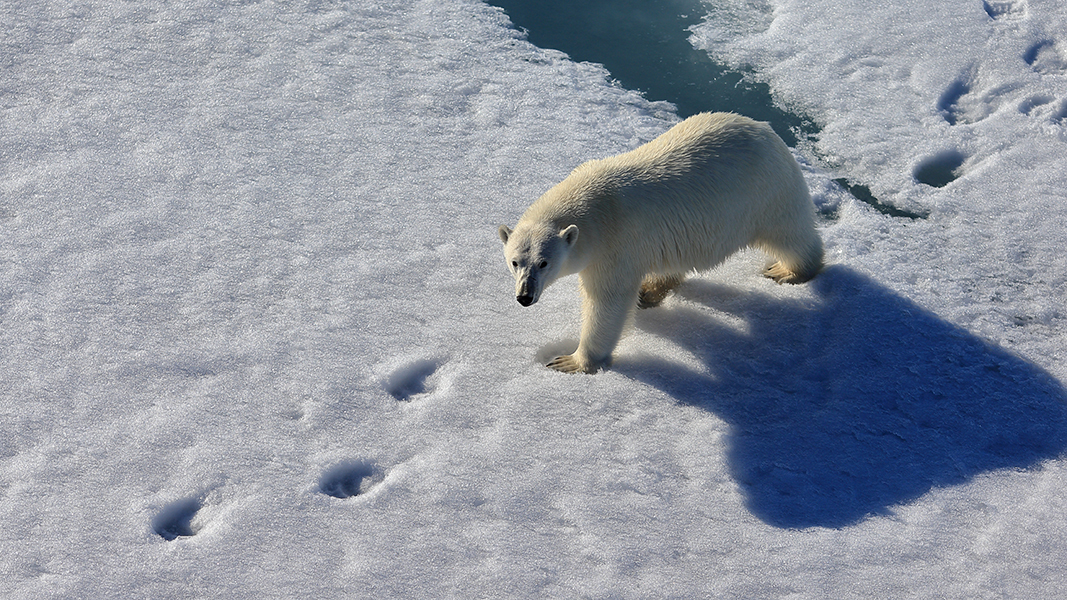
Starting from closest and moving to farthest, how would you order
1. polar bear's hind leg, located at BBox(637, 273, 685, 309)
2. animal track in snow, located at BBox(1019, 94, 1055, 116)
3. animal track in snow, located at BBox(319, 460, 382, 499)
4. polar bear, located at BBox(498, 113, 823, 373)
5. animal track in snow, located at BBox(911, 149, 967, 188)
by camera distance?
animal track in snow, located at BBox(319, 460, 382, 499) → polar bear, located at BBox(498, 113, 823, 373) → polar bear's hind leg, located at BBox(637, 273, 685, 309) → animal track in snow, located at BBox(911, 149, 967, 188) → animal track in snow, located at BBox(1019, 94, 1055, 116)

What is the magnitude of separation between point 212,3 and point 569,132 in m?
3.50

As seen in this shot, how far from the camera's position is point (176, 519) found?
396cm

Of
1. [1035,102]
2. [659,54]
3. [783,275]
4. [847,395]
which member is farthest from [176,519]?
[1035,102]

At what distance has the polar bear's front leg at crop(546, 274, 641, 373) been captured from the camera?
4.59 metres

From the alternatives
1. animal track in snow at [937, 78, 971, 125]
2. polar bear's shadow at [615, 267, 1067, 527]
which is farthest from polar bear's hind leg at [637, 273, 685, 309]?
animal track in snow at [937, 78, 971, 125]

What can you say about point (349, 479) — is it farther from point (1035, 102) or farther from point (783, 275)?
point (1035, 102)

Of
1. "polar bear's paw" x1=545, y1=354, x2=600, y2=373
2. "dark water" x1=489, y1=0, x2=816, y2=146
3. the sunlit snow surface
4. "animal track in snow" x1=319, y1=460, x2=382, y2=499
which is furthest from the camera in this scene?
"dark water" x1=489, y1=0, x2=816, y2=146

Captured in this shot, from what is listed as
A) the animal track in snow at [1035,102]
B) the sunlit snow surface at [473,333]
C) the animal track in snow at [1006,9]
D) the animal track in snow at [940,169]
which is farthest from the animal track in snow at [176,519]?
the animal track in snow at [1006,9]

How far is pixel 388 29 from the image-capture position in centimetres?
736

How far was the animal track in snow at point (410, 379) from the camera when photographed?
463 centimetres

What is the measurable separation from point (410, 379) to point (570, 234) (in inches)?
47.8

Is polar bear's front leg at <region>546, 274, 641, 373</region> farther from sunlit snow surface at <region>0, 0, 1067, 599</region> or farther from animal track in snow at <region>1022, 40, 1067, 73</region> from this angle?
animal track in snow at <region>1022, 40, 1067, 73</region>

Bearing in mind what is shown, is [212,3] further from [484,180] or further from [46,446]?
[46,446]

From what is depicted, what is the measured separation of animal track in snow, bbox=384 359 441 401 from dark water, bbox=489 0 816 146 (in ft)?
10.1
